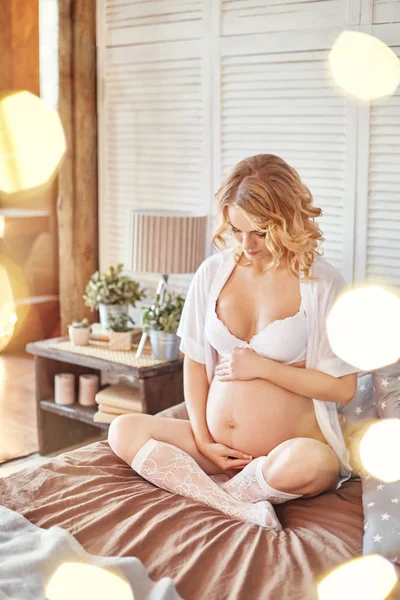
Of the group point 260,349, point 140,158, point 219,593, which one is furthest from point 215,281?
point 140,158

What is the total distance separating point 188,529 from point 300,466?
32 cm

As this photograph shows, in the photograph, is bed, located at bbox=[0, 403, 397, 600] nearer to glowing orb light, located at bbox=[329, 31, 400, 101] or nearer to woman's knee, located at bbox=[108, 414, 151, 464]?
woman's knee, located at bbox=[108, 414, 151, 464]

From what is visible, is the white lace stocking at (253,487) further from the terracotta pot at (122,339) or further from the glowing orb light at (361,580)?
the terracotta pot at (122,339)

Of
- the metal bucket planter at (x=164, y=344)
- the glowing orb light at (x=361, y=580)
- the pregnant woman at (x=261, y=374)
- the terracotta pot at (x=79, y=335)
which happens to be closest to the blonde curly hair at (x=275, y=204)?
the pregnant woman at (x=261, y=374)

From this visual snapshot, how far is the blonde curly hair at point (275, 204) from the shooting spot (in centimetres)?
197

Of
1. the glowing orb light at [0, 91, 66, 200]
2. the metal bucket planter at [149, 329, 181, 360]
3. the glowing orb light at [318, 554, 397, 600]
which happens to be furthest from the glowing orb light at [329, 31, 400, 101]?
the glowing orb light at [0, 91, 66, 200]

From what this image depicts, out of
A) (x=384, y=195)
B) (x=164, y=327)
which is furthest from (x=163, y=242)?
(x=384, y=195)

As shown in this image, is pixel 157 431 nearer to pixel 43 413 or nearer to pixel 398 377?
pixel 398 377

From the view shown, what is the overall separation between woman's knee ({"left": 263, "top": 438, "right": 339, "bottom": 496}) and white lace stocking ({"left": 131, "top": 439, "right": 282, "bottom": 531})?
71 millimetres

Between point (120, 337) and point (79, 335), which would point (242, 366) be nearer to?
point (120, 337)

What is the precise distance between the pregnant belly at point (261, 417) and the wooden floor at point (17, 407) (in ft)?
4.72

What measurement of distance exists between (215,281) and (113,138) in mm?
1496

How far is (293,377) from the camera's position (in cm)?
199

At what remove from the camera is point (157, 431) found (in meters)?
2.11
